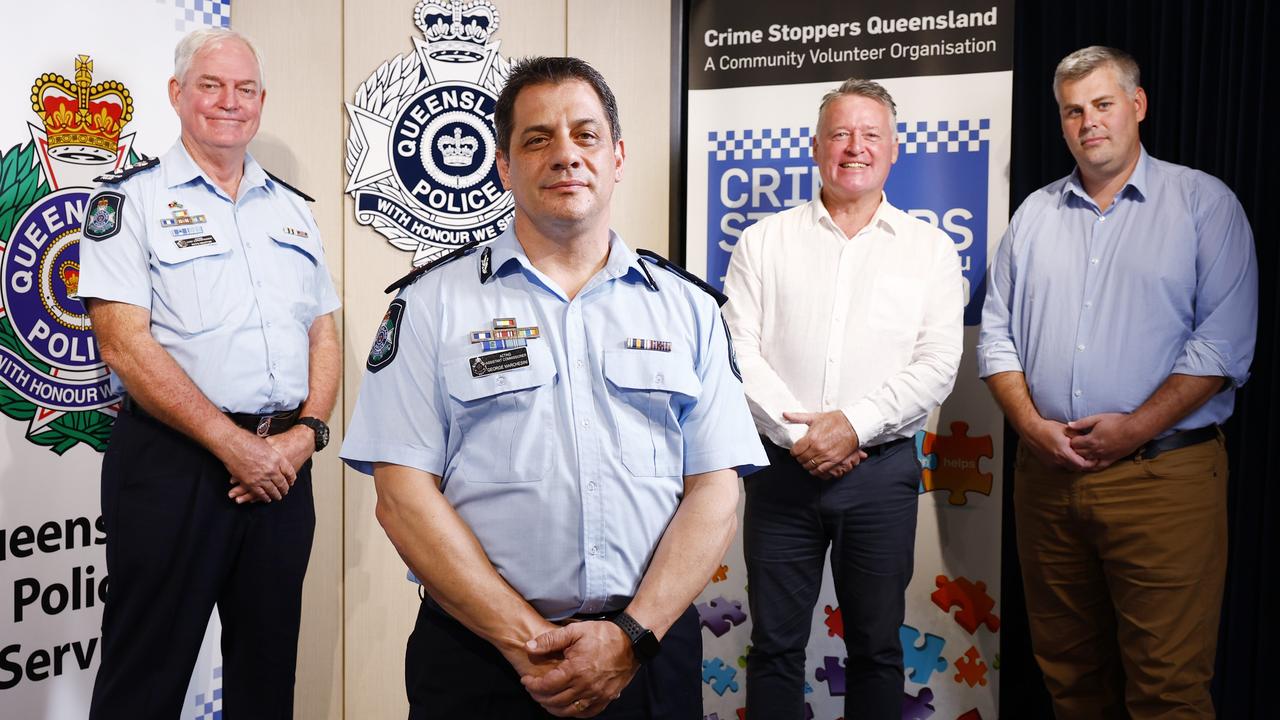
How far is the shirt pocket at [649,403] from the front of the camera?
1614 millimetres

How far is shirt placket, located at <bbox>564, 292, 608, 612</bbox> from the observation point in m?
1.55

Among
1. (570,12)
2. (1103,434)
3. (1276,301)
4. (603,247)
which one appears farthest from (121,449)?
(1276,301)

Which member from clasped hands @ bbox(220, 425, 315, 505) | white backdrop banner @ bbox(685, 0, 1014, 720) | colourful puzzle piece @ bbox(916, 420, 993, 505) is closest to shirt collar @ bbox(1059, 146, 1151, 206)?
white backdrop banner @ bbox(685, 0, 1014, 720)

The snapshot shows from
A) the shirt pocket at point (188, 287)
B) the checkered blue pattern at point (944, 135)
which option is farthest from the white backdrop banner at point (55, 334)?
the checkered blue pattern at point (944, 135)

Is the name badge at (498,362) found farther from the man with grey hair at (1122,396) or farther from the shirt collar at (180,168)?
the man with grey hair at (1122,396)

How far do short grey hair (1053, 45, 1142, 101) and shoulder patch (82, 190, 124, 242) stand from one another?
2593 mm

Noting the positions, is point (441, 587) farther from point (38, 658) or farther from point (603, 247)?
point (38, 658)

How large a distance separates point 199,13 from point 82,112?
1.59ft

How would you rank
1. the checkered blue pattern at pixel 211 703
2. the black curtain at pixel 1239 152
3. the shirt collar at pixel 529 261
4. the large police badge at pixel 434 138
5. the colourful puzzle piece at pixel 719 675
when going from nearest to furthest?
1. the shirt collar at pixel 529 261
2. the black curtain at pixel 1239 152
3. the checkered blue pattern at pixel 211 703
4. the large police badge at pixel 434 138
5. the colourful puzzle piece at pixel 719 675

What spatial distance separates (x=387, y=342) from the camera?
161cm

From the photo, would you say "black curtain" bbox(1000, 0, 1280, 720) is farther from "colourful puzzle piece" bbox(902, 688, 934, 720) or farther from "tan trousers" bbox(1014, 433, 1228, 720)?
"colourful puzzle piece" bbox(902, 688, 934, 720)

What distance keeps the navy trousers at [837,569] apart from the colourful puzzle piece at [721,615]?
61 cm

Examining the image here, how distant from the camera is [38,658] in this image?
8.34ft

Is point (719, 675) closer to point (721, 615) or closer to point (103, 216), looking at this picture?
point (721, 615)
